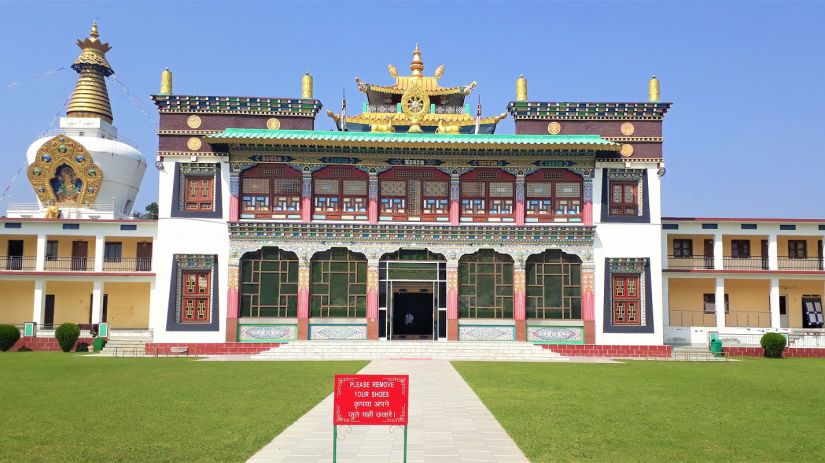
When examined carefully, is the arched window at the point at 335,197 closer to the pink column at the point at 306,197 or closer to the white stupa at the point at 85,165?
the pink column at the point at 306,197

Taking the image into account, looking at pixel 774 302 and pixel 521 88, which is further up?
pixel 521 88

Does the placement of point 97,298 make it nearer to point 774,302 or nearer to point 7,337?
point 7,337

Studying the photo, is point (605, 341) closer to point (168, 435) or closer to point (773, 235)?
point (773, 235)

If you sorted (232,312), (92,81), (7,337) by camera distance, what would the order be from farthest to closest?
(92,81), (7,337), (232,312)

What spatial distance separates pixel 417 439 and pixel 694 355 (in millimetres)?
24028

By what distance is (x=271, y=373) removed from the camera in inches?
918

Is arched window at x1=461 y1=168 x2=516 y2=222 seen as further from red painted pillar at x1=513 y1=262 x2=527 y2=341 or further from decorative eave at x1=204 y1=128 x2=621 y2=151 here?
red painted pillar at x1=513 y1=262 x2=527 y2=341

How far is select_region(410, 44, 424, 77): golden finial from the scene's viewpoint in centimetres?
4125

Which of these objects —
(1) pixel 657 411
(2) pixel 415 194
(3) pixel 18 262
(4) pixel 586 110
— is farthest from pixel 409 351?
(3) pixel 18 262

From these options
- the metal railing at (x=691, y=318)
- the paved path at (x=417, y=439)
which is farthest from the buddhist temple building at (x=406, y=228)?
the paved path at (x=417, y=439)

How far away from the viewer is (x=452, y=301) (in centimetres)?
3378

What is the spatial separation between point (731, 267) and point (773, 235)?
108 inches

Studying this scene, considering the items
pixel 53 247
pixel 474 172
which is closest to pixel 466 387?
pixel 474 172

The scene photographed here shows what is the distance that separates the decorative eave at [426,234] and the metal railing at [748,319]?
41.2 feet
